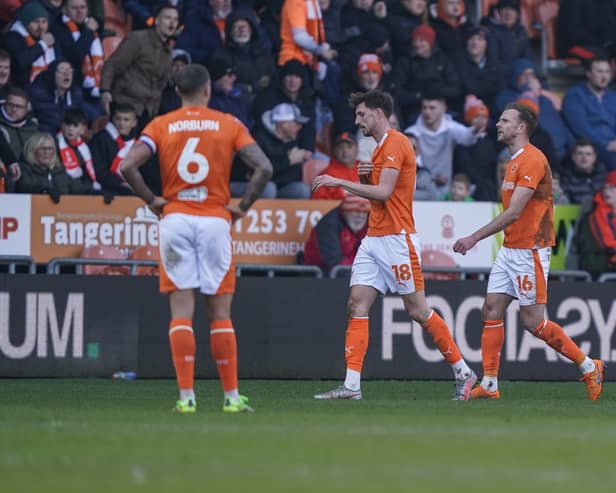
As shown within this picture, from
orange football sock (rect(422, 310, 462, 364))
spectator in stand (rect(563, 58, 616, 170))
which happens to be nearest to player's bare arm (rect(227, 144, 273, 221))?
orange football sock (rect(422, 310, 462, 364))

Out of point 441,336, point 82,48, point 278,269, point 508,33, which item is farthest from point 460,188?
point 441,336

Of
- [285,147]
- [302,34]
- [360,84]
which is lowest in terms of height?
[285,147]

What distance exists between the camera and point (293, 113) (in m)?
A: 17.3

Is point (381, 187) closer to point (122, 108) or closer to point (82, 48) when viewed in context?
point (122, 108)

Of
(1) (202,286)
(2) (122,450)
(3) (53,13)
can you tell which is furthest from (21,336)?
(2) (122,450)

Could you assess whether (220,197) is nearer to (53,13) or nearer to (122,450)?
(122,450)

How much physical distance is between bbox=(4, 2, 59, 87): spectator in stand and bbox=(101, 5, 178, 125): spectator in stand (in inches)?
29.1

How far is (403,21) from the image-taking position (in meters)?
19.3

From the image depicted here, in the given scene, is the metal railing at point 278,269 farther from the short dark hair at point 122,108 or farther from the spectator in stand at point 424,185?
the short dark hair at point 122,108

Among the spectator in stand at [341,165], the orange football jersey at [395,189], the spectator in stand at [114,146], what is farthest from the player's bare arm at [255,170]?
the spectator in stand at [341,165]

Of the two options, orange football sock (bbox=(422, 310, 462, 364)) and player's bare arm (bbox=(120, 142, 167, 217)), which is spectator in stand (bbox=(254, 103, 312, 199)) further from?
player's bare arm (bbox=(120, 142, 167, 217))

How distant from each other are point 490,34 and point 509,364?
5.61 m

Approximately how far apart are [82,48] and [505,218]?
713 centimetres

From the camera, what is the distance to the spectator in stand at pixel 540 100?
19188 millimetres
